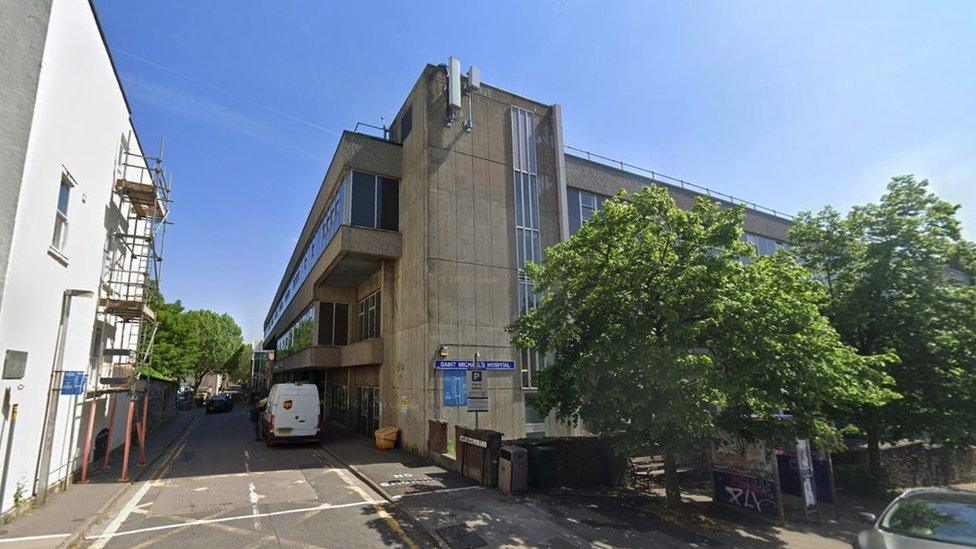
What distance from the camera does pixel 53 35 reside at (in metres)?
8.44

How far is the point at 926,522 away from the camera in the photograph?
5965 millimetres

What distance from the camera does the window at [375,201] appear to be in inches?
742

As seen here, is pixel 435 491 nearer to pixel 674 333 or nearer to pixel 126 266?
pixel 674 333

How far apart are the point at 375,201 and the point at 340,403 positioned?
14231 millimetres

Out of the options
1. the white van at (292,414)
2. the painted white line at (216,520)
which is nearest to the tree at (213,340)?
the white van at (292,414)

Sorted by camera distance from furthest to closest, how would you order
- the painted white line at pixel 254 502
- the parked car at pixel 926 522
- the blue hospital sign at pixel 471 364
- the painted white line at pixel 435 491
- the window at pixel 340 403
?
the window at pixel 340 403 < the blue hospital sign at pixel 471 364 < the painted white line at pixel 435 491 < the painted white line at pixel 254 502 < the parked car at pixel 926 522

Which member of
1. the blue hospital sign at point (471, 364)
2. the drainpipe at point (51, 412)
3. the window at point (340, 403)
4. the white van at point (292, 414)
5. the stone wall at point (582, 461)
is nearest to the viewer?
the drainpipe at point (51, 412)

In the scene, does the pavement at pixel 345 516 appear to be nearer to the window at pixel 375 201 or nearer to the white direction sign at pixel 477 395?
the white direction sign at pixel 477 395

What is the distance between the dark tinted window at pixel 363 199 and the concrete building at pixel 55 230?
6.66m

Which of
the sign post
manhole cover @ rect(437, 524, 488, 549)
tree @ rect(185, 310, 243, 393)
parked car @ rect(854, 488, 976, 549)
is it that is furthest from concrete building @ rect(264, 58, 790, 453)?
tree @ rect(185, 310, 243, 393)

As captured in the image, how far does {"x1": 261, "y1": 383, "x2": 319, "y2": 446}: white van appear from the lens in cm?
1828

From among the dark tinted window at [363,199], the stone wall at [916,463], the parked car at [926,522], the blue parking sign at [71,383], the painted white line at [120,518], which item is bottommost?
the stone wall at [916,463]

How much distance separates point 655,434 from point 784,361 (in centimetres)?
270

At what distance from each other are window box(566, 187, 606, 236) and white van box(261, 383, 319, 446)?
42.8ft
